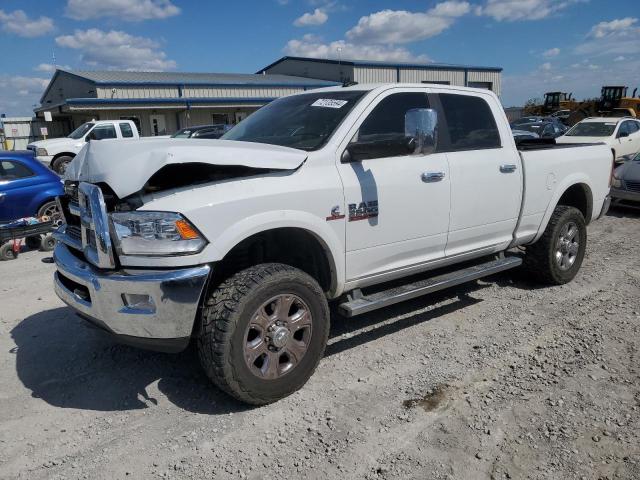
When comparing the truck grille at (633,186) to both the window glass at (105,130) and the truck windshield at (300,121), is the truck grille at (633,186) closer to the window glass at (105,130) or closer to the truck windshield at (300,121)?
the truck windshield at (300,121)

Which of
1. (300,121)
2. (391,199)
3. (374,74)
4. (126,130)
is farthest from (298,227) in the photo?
(374,74)

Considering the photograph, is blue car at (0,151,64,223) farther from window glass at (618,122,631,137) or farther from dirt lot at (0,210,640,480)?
window glass at (618,122,631,137)

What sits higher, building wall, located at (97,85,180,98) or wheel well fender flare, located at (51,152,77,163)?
building wall, located at (97,85,180,98)

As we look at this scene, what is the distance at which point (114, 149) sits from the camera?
3133 mm

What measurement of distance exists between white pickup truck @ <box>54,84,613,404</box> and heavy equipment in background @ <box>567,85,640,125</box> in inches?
1196

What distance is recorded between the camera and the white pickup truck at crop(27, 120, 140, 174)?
17.2 m

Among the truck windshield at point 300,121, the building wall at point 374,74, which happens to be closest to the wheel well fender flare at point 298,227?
the truck windshield at point 300,121

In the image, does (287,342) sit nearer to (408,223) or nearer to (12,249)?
(408,223)

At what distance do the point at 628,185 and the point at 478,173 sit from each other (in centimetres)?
737

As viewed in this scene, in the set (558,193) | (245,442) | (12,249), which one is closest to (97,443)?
(245,442)

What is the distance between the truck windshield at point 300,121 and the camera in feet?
12.6

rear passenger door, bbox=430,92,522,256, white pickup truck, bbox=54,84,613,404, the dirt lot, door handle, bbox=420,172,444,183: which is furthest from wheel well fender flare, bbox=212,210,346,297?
rear passenger door, bbox=430,92,522,256

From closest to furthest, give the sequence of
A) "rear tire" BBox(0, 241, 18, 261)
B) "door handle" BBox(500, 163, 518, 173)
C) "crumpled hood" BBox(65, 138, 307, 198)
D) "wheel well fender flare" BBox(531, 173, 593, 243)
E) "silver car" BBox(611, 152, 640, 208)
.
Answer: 1. "crumpled hood" BBox(65, 138, 307, 198)
2. "door handle" BBox(500, 163, 518, 173)
3. "wheel well fender flare" BBox(531, 173, 593, 243)
4. "rear tire" BBox(0, 241, 18, 261)
5. "silver car" BBox(611, 152, 640, 208)

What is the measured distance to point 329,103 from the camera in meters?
4.11
